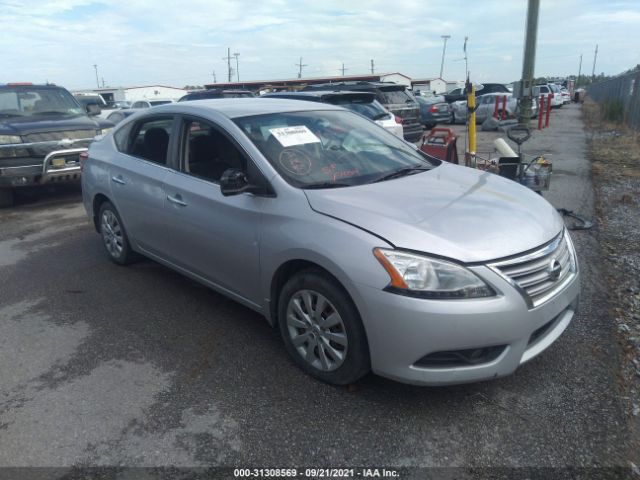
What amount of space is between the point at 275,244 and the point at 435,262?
3.38 feet

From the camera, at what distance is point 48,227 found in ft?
23.1

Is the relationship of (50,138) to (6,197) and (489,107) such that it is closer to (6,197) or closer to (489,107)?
(6,197)

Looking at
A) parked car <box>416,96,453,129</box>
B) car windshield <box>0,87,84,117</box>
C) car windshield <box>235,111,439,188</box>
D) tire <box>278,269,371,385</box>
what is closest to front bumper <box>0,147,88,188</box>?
car windshield <box>0,87,84,117</box>

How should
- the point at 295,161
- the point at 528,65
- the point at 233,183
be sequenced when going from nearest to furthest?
the point at 233,183, the point at 295,161, the point at 528,65

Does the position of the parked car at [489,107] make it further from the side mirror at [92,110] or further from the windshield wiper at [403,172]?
the windshield wiper at [403,172]

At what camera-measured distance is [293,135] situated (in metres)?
3.73

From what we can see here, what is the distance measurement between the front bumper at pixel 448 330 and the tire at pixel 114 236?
318cm

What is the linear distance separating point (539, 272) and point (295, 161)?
66.8 inches

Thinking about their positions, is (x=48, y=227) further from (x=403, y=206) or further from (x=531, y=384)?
(x=531, y=384)

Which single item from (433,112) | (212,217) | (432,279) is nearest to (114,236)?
(212,217)

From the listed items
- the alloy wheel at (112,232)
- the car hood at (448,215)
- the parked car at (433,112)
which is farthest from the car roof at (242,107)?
the parked car at (433,112)

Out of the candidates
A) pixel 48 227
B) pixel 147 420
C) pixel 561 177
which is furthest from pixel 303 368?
pixel 561 177

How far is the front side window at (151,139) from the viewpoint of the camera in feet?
14.3

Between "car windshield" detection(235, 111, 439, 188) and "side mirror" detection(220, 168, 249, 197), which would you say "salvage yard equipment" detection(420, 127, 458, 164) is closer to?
"car windshield" detection(235, 111, 439, 188)
